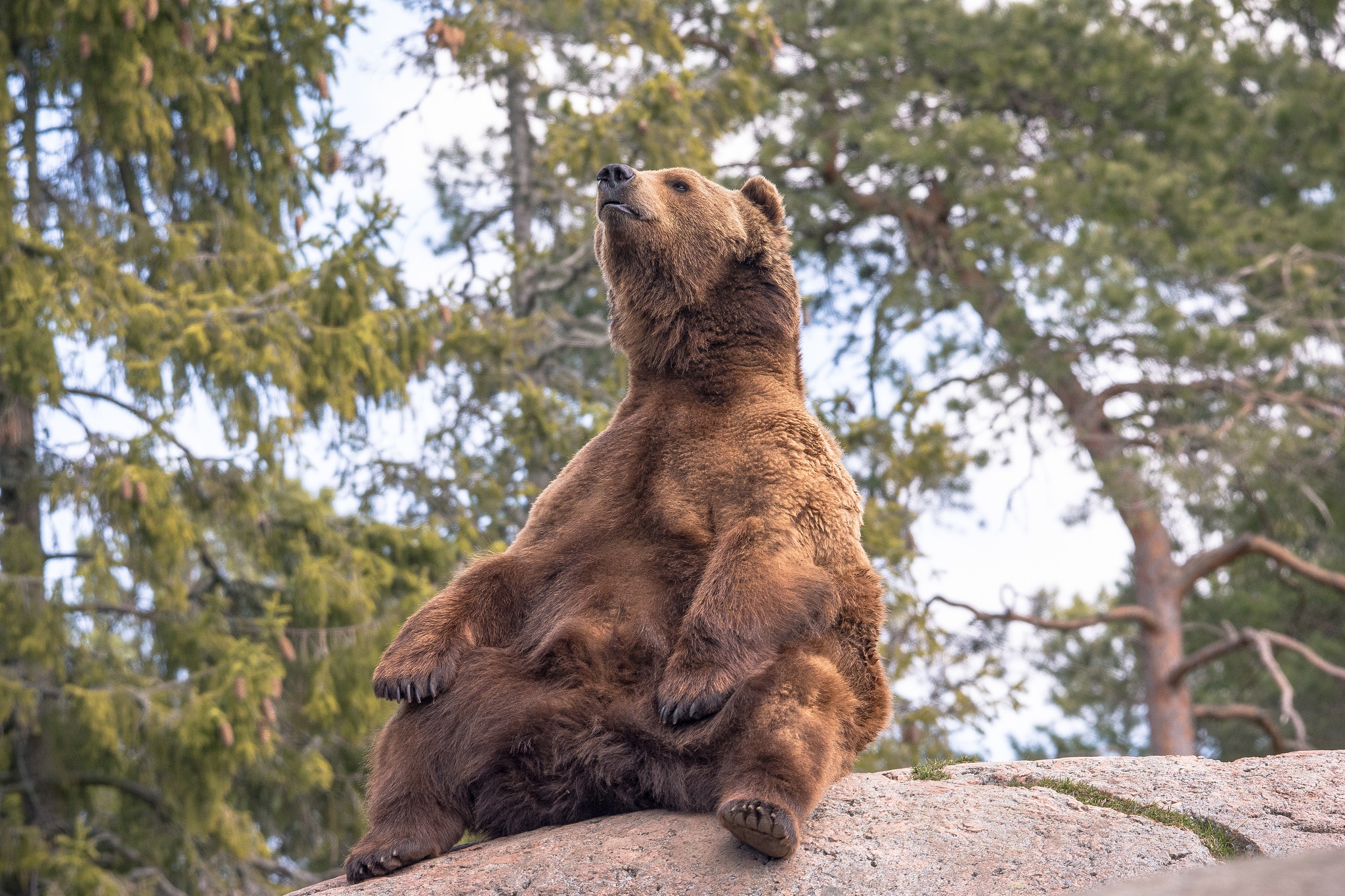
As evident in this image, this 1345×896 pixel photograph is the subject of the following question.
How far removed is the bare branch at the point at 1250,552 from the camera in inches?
538

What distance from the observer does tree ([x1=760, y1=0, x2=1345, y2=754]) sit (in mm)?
12867

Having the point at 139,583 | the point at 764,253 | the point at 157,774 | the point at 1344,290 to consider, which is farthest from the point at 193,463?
the point at 1344,290

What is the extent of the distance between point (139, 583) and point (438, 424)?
11.8 feet

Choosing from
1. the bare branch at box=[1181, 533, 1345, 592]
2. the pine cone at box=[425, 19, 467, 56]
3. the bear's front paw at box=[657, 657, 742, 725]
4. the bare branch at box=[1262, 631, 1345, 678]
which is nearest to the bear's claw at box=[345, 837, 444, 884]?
the bear's front paw at box=[657, 657, 742, 725]

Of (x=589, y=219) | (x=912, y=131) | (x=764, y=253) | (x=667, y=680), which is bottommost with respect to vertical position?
(x=667, y=680)

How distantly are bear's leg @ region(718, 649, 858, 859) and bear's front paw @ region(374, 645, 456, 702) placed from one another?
867 millimetres

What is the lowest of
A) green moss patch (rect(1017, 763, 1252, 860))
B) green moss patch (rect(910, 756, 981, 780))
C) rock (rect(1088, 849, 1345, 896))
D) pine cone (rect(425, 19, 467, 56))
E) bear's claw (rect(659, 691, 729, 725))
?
rock (rect(1088, 849, 1345, 896))

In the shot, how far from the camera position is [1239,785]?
4.07 meters

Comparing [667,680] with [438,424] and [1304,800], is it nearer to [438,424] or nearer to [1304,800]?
[1304,800]

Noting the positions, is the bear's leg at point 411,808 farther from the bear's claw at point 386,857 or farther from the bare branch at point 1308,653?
the bare branch at point 1308,653

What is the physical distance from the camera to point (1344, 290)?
14086 mm

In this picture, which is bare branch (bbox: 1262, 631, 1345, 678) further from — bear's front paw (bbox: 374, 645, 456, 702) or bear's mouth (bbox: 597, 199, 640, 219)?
bear's front paw (bbox: 374, 645, 456, 702)

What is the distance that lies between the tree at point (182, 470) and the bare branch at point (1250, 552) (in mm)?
8083

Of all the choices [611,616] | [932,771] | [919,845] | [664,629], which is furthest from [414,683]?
[932,771]
